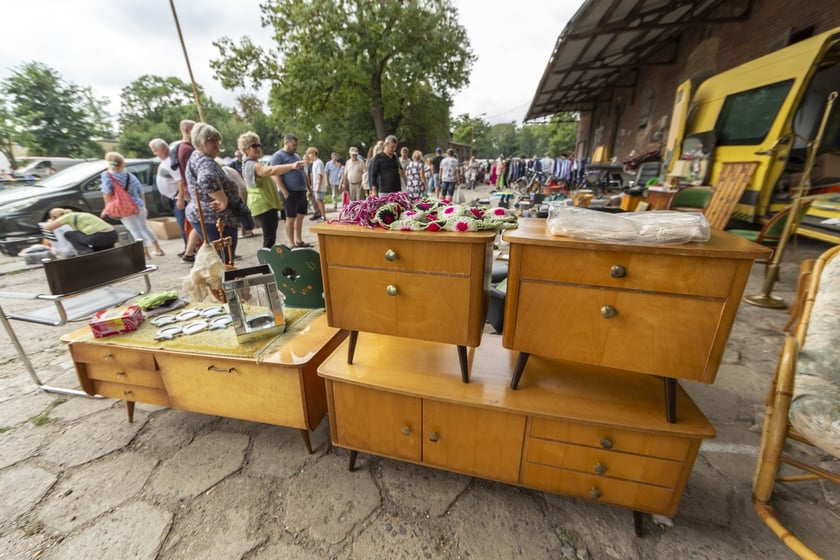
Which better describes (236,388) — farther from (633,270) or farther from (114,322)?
(633,270)

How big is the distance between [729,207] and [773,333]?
2.21m

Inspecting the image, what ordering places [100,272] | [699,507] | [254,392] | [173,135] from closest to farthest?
[699,507]
[254,392]
[100,272]
[173,135]

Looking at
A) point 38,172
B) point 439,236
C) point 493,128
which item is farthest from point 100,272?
point 493,128

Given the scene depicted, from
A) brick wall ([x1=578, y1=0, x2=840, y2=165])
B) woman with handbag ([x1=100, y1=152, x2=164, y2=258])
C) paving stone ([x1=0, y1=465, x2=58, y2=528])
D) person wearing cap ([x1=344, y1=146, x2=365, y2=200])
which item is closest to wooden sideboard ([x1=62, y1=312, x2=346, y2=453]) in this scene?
paving stone ([x1=0, y1=465, x2=58, y2=528])

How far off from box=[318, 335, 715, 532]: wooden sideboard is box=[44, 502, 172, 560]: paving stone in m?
0.86

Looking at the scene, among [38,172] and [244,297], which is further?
[38,172]

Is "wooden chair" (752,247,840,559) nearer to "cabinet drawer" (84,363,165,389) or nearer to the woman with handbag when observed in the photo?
"cabinet drawer" (84,363,165,389)

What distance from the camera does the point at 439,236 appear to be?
3.98ft

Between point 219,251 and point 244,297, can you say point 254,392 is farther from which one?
point 219,251

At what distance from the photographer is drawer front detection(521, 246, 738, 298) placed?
1021mm

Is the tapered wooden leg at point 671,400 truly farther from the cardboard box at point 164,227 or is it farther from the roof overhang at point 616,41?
the cardboard box at point 164,227

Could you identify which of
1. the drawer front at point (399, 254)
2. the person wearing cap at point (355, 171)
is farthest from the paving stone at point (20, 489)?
the person wearing cap at point (355, 171)

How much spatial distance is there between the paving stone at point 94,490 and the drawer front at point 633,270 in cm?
225

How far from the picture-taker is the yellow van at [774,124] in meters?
3.46
